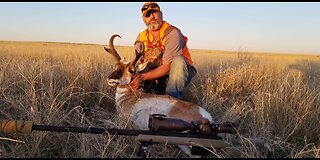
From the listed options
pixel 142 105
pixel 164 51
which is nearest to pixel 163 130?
pixel 142 105

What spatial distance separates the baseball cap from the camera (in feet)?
19.4

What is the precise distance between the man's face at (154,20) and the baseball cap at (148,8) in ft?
0.16

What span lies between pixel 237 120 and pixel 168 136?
7.05 ft

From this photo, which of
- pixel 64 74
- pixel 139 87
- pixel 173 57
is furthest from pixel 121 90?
pixel 64 74

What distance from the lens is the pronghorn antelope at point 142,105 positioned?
420cm

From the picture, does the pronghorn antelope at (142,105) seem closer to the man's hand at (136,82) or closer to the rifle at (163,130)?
the man's hand at (136,82)

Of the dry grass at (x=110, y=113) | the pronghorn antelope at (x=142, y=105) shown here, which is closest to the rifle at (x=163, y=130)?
the dry grass at (x=110, y=113)

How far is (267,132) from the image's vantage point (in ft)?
14.4

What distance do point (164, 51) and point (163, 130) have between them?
113 inches

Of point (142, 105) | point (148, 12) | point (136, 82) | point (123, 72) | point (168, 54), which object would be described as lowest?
point (142, 105)

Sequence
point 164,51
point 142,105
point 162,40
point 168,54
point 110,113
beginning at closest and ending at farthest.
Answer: point 142,105 → point 110,113 → point 168,54 → point 164,51 → point 162,40

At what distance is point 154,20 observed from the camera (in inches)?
235

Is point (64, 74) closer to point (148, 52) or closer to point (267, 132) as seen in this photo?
point (148, 52)

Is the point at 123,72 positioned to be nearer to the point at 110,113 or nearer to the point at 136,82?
Result: the point at 136,82
